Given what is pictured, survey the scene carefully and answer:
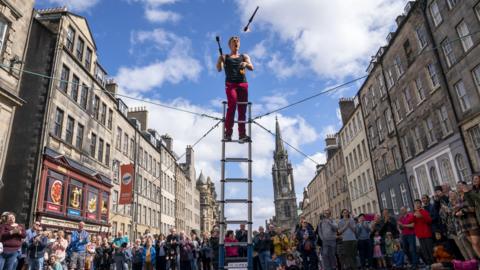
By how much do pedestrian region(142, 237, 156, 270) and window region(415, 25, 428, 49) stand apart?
21.7m

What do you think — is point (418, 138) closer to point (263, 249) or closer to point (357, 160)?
point (357, 160)

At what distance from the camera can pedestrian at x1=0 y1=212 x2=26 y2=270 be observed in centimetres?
888

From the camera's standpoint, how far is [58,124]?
22188 mm

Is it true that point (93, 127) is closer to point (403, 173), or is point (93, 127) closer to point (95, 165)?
point (95, 165)

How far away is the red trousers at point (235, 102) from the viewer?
7.78 m

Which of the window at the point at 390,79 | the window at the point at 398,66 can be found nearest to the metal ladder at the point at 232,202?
the window at the point at 398,66

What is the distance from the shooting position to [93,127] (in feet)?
89.4

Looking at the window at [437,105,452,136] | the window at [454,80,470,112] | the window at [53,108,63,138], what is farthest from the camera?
the window at [53,108,63,138]

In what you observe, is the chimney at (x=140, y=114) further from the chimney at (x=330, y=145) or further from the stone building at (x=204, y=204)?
the stone building at (x=204, y=204)

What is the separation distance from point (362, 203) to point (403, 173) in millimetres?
11659

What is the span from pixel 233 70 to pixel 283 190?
332 ft

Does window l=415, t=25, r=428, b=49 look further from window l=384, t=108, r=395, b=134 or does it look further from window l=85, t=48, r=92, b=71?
window l=85, t=48, r=92, b=71

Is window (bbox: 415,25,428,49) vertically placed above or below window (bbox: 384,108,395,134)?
above

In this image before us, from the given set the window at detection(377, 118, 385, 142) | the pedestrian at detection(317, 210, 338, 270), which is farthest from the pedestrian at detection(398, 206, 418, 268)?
the window at detection(377, 118, 385, 142)
